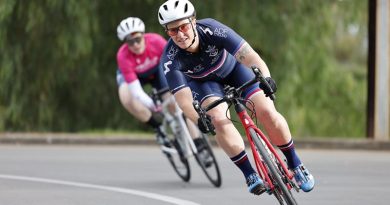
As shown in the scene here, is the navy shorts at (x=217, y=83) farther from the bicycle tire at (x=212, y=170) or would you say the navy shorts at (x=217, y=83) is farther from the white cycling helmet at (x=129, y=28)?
the white cycling helmet at (x=129, y=28)

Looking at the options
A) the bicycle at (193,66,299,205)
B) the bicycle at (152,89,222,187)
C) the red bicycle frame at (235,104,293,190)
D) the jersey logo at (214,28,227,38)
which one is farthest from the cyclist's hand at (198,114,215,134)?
the bicycle at (152,89,222,187)

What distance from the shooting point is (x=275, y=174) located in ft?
28.0

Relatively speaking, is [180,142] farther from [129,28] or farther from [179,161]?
[129,28]

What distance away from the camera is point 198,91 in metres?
9.73

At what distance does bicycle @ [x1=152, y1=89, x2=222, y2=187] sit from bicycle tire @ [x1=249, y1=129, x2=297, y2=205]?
381cm

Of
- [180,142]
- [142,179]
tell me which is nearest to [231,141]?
[142,179]

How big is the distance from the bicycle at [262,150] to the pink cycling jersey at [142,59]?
4835 millimetres

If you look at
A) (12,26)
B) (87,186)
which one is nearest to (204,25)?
(87,186)

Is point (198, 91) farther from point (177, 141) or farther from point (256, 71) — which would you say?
point (177, 141)

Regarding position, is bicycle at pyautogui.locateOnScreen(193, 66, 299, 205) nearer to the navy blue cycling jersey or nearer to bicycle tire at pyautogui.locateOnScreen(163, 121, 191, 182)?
the navy blue cycling jersey

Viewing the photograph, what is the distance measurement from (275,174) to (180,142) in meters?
4.99

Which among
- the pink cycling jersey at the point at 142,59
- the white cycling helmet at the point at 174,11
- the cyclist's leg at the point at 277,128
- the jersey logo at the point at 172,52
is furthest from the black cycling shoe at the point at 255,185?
the pink cycling jersey at the point at 142,59

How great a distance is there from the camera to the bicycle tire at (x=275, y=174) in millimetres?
8355

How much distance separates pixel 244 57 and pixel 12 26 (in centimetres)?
1299
